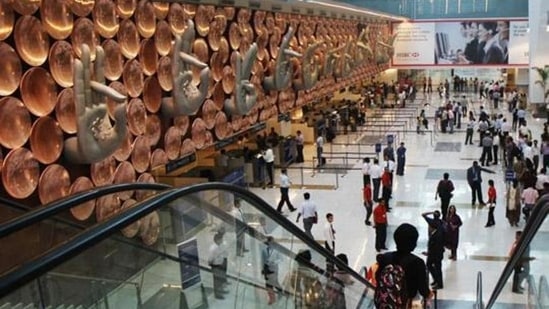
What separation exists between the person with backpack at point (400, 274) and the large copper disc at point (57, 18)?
219 inches

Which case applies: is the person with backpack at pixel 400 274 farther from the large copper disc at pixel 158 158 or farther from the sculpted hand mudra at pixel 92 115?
the large copper disc at pixel 158 158

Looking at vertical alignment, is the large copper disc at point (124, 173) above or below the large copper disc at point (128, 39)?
below

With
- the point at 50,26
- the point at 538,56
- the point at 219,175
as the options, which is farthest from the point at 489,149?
the point at 50,26

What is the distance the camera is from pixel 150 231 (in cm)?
466

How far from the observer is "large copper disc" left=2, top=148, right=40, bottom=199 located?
718cm

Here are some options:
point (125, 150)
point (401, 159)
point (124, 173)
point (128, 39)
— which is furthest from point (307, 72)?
point (124, 173)

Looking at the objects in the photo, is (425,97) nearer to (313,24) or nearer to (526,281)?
(313,24)

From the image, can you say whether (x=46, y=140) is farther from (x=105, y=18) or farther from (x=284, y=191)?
(x=284, y=191)

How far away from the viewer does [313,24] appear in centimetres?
2173

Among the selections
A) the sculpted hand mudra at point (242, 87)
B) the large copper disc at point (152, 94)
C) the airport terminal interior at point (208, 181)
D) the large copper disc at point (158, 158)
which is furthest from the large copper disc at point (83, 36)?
the sculpted hand mudra at point (242, 87)

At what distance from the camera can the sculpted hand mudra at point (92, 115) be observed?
7828mm

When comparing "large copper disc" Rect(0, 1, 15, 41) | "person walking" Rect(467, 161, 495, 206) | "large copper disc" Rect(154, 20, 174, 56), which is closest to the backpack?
"large copper disc" Rect(0, 1, 15, 41)

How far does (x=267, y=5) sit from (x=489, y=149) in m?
7.88

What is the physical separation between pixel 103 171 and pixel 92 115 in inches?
46.3
